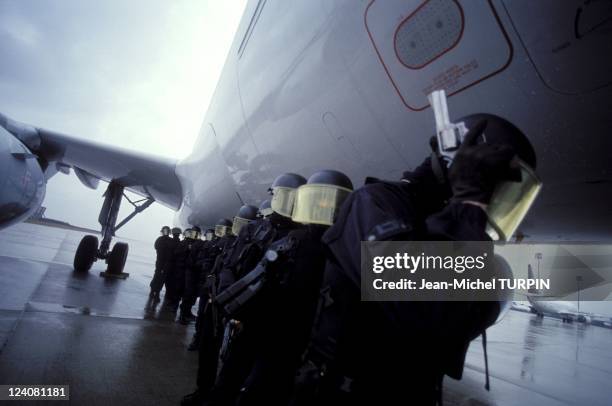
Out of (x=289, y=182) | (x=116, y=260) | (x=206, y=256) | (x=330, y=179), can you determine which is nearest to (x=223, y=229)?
(x=206, y=256)

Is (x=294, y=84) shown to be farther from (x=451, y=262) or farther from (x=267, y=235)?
(x=451, y=262)

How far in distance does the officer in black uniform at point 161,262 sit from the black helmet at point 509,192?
7.16 metres

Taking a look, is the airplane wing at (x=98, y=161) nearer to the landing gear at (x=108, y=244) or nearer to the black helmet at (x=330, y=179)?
the landing gear at (x=108, y=244)

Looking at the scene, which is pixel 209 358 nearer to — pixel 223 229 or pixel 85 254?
pixel 223 229

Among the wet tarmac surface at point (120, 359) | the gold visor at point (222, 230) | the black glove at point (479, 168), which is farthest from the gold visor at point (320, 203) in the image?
the gold visor at point (222, 230)

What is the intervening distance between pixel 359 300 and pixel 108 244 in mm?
9428

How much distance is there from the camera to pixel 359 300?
1.39m

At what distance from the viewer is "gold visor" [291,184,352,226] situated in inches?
68.5

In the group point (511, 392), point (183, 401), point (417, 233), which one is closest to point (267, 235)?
point (183, 401)

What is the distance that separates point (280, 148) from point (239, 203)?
2.31 meters

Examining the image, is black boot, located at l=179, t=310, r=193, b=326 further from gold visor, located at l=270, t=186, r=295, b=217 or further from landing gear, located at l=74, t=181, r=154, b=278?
landing gear, located at l=74, t=181, r=154, b=278

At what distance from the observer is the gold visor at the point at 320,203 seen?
1739 millimetres

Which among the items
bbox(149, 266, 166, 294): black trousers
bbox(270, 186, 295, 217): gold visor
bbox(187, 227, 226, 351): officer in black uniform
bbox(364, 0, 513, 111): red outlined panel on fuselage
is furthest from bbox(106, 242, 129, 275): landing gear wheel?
bbox(364, 0, 513, 111): red outlined panel on fuselage

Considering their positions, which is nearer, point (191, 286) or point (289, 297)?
point (289, 297)
